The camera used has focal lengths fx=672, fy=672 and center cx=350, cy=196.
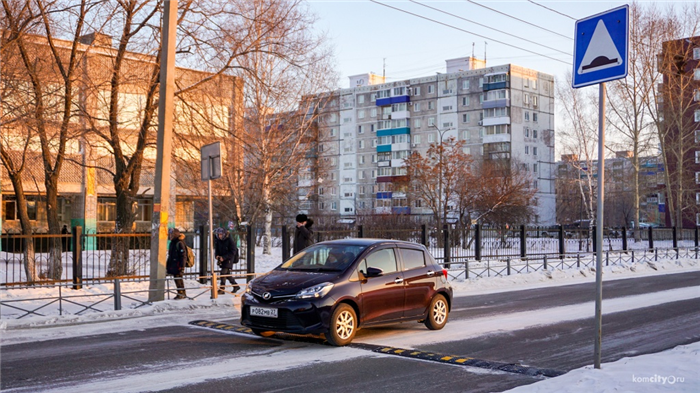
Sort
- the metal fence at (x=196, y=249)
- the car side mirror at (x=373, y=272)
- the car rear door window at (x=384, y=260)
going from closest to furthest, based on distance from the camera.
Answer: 1. the car side mirror at (x=373, y=272)
2. the car rear door window at (x=384, y=260)
3. the metal fence at (x=196, y=249)

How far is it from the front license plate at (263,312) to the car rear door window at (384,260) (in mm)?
1763

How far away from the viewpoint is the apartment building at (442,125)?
A: 7981 cm

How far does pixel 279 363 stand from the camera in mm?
8625

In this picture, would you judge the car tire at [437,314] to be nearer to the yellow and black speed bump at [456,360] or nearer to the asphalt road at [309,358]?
the asphalt road at [309,358]

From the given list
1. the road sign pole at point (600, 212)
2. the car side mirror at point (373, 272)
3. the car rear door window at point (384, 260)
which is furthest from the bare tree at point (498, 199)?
the road sign pole at point (600, 212)

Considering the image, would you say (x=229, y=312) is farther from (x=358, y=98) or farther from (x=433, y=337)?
(x=358, y=98)

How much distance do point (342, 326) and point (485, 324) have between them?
363cm

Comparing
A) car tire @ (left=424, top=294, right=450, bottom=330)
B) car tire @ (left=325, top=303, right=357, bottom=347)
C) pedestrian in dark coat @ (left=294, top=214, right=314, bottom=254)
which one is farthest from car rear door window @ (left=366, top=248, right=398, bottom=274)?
pedestrian in dark coat @ (left=294, top=214, right=314, bottom=254)

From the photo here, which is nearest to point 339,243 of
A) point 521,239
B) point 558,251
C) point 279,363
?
point 279,363

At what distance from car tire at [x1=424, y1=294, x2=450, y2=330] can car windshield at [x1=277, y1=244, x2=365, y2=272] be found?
1806mm

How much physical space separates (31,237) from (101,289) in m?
2.14

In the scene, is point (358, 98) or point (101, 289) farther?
point (358, 98)

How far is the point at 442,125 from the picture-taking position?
84.6 meters

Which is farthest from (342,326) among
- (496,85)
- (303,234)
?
(496,85)
